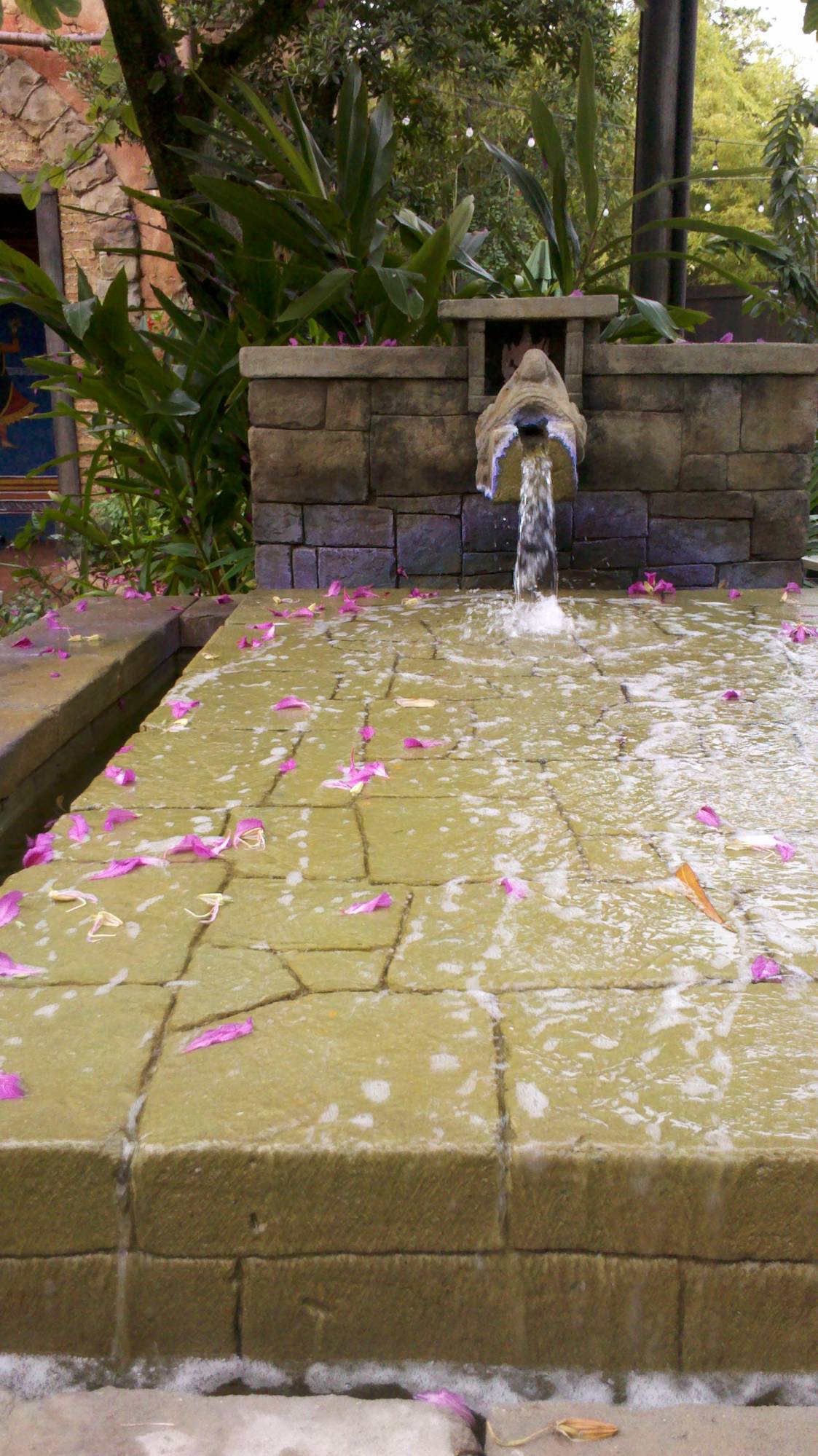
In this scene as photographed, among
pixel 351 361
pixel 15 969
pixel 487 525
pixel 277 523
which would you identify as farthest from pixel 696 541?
pixel 15 969

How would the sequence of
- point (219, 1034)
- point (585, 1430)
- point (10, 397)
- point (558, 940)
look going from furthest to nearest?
1. point (10, 397)
2. point (558, 940)
3. point (219, 1034)
4. point (585, 1430)

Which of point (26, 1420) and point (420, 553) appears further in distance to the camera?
point (420, 553)

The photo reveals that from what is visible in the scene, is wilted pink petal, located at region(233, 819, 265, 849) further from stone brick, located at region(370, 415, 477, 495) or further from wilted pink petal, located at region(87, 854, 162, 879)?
stone brick, located at region(370, 415, 477, 495)

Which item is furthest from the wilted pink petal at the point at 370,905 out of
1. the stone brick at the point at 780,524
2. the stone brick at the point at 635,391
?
the stone brick at the point at 780,524

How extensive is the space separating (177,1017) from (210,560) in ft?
10.2

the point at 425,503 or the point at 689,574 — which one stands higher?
the point at 425,503

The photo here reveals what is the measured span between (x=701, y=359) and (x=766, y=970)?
2.67 m

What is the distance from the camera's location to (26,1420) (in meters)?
0.95

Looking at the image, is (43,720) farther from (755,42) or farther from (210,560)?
(755,42)

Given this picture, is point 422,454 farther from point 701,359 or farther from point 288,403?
point 701,359

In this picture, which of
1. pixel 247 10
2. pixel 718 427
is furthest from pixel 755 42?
pixel 718 427

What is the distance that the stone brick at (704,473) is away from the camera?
142 inches

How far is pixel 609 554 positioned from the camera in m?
3.69

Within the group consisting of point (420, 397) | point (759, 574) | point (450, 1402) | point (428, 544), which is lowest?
point (450, 1402)
